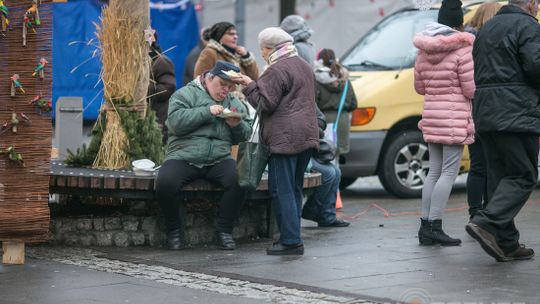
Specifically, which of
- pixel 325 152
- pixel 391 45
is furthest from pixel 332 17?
pixel 325 152

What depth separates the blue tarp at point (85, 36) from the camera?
2230 cm

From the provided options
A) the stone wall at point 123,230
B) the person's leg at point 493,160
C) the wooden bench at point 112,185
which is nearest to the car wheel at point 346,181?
the stone wall at point 123,230

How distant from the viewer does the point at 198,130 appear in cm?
962

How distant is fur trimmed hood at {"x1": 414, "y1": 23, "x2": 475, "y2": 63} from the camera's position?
31.2 feet

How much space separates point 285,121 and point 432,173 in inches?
58.4

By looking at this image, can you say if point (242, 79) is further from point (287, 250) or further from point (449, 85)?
point (449, 85)

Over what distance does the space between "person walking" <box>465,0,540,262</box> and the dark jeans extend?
1544 millimetres

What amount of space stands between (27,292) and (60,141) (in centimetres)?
468

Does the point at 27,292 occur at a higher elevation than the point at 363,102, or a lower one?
lower

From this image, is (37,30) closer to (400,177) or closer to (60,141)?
(60,141)

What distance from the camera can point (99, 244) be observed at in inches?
387

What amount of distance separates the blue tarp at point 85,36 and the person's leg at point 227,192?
1242 centimetres

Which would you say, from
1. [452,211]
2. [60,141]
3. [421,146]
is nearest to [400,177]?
[421,146]

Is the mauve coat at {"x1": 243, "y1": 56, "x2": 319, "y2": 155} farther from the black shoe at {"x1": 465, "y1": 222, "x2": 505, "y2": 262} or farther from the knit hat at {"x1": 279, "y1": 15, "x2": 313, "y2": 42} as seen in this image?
the knit hat at {"x1": 279, "y1": 15, "x2": 313, "y2": 42}
